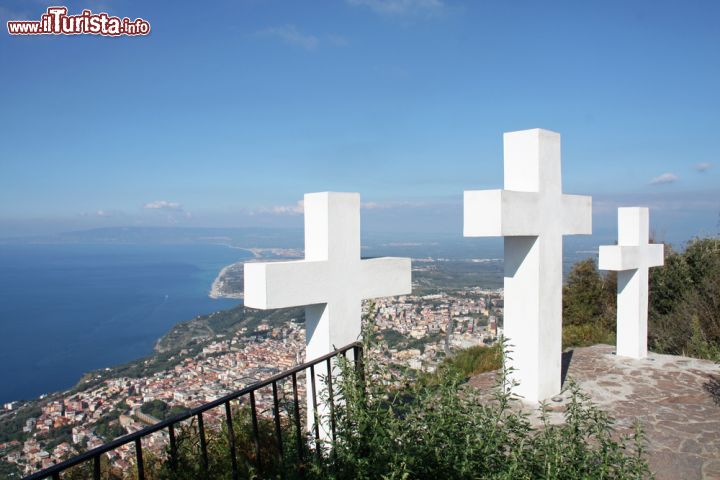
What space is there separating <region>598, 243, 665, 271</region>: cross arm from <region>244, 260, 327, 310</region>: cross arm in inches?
220

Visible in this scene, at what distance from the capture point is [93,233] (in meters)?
114

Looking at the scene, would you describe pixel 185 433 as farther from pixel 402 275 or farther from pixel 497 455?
pixel 402 275

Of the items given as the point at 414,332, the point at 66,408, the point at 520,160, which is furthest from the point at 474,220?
the point at 66,408

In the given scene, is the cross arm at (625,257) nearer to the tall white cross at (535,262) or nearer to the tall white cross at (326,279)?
the tall white cross at (535,262)

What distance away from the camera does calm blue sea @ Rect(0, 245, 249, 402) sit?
81.3 ft

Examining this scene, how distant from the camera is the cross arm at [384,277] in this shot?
13.7ft

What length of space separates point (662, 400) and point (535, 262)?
2.36 m

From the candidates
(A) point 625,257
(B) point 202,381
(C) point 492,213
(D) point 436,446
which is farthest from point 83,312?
(D) point 436,446

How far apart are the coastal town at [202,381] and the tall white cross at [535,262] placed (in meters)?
1.12

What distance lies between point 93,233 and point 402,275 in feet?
407

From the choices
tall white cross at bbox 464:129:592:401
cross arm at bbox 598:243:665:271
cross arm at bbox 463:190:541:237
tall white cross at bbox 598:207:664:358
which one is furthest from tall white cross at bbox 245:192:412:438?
tall white cross at bbox 598:207:664:358

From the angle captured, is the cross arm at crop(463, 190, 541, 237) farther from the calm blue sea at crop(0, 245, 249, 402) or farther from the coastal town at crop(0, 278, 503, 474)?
the calm blue sea at crop(0, 245, 249, 402)

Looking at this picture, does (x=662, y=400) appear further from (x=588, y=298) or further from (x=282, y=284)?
(x=588, y=298)

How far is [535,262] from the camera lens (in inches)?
238
